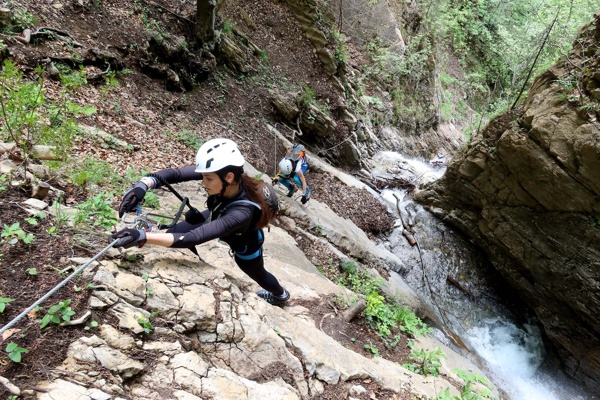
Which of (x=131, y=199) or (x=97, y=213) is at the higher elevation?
(x=131, y=199)

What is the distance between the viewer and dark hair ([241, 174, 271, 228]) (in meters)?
3.22

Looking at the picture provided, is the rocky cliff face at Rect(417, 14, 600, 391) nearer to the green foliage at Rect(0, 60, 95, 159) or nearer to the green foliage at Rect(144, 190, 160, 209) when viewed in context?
the green foliage at Rect(144, 190, 160, 209)

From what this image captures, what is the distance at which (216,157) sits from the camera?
298 cm

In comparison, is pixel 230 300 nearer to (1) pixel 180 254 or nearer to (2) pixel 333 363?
(1) pixel 180 254

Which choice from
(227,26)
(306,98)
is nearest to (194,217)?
(306,98)

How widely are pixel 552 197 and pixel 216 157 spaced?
31.9 feet

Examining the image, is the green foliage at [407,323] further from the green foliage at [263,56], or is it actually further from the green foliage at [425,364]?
the green foliage at [263,56]

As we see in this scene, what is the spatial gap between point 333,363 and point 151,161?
5.45m

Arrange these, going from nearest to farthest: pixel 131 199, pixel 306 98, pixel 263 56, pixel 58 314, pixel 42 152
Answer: pixel 58 314 < pixel 131 199 < pixel 42 152 < pixel 306 98 < pixel 263 56

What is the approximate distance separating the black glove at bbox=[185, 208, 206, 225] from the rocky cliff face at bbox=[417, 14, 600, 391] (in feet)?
27.4

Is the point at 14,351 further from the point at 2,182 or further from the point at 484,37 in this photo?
the point at 484,37

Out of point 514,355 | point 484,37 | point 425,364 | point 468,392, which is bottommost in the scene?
point 514,355

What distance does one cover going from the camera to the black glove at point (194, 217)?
3630 mm

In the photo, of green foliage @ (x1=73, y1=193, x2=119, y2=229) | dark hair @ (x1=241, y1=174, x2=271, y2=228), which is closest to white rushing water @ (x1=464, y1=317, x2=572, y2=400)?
dark hair @ (x1=241, y1=174, x2=271, y2=228)
